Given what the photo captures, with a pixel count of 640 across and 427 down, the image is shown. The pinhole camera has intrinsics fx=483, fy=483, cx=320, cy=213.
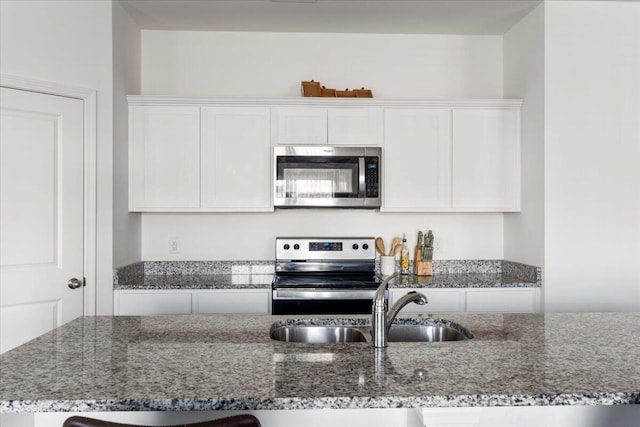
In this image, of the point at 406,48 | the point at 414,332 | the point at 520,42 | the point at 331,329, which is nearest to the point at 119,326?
the point at 331,329

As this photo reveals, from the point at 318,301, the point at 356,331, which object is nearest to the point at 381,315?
the point at 356,331

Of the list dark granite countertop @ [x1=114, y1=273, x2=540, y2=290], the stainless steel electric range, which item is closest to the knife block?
dark granite countertop @ [x1=114, y1=273, x2=540, y2=290]

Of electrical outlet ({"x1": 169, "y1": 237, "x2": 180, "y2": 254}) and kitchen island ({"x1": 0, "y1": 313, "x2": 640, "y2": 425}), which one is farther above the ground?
electrical outlet ({"x1": 169, "y1": 237, "x2": 180, "y2": 254})

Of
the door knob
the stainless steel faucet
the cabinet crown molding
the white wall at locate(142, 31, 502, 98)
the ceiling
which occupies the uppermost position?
the ceiling

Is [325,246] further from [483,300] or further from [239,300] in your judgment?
A: [483,300]

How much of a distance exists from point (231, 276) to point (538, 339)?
94.5 inches

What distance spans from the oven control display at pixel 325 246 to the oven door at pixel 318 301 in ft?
1.43

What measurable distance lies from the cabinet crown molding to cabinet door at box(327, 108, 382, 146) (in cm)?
5

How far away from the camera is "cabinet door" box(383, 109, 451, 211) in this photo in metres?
3.34

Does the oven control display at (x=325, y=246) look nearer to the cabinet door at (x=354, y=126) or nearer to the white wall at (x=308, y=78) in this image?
the white wall at (x=308, y=78)

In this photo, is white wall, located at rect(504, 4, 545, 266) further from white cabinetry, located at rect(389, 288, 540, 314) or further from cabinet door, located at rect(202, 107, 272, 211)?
cabinet door, located at rect(202, 107, 272, 211)

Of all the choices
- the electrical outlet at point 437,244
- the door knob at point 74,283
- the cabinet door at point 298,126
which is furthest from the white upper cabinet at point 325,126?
the door knob at point 74,283

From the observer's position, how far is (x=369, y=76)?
369cm

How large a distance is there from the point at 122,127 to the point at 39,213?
2.47 ft
